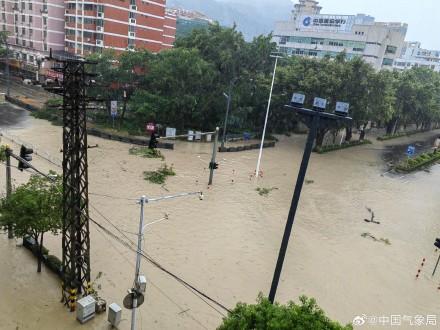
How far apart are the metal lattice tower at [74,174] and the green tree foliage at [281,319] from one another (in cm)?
755

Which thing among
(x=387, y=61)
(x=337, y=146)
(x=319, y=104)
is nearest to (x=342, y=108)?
(x=319, y=104)

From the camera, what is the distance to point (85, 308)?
1364 cm

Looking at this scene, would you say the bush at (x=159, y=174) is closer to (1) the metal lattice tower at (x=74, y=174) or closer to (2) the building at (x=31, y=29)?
(1) the metal lattice tower at (x=74, y=174)

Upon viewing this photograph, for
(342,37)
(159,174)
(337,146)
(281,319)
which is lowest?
(159,174)

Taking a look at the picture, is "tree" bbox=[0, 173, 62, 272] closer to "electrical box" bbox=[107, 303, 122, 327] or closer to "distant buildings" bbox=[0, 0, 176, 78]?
"electrical box" bbox=[107, 303, 122, 327]

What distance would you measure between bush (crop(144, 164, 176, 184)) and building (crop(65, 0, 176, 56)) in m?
31.8

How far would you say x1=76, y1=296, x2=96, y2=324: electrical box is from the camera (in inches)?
537

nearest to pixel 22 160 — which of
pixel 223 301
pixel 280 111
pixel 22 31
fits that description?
pixel 223 301

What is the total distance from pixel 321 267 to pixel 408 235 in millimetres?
9566

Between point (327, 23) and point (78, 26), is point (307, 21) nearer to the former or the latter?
point (327, 23)

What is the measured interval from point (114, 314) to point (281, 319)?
7643mm

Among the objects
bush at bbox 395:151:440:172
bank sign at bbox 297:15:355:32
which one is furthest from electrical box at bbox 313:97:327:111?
bank sign at bbox 297:15:355:32

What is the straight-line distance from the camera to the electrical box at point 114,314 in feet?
44.8

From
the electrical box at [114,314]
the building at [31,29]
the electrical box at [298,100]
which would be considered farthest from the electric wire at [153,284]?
the building at [31,29]
